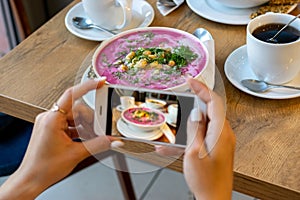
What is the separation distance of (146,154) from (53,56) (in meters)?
0.37

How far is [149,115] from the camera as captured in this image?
0.72 m

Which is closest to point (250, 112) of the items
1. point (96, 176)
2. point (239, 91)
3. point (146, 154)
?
point (239, 91)

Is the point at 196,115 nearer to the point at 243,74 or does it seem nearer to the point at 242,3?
the point at 243,74

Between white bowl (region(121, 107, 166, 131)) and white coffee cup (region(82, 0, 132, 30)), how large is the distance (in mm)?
377

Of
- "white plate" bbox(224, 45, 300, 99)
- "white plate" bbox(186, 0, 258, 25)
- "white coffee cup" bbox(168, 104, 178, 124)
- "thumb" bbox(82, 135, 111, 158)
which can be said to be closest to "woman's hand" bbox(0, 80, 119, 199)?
"thumb" bbox(82, 135, 111, 158)

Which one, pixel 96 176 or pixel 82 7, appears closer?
pixel 82 7

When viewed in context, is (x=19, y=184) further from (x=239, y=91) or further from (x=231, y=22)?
(x=231, y=22)

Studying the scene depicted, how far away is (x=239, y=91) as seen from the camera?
89 cm

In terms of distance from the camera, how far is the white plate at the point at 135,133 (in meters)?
0.71

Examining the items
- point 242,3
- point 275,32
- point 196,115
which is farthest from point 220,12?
point 196,115

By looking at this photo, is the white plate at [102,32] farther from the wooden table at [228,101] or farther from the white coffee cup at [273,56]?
the white coffee cup at [273,56]

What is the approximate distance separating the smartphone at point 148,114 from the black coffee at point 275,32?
24 cm

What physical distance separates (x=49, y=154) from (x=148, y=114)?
17 centimetres

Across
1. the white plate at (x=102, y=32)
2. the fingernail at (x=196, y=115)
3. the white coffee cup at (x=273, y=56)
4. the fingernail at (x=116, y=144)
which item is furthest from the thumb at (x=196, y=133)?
the white plate at (x=102, y=32)
